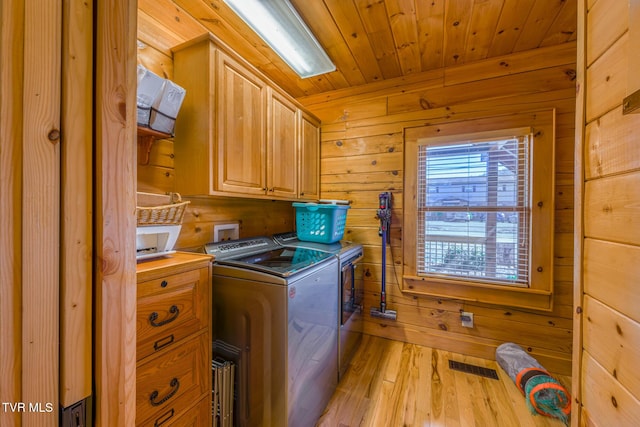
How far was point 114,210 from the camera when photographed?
0.45 metres

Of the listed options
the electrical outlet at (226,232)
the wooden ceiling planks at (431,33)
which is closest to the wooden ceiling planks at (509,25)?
the wooden ceiling planks at (431,33)

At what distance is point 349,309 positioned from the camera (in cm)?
200

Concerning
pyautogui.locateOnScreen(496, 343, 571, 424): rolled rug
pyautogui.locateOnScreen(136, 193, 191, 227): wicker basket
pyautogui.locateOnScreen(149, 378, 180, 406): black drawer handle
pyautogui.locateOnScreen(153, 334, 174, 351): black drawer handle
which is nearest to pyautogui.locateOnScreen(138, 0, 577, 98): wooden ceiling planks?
pyautogui.locateOnScreen(136, 193, 191, 227): wicker basket

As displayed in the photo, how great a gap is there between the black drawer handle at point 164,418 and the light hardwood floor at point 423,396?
865 millimetres

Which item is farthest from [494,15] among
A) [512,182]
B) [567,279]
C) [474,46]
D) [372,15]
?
[567,279]

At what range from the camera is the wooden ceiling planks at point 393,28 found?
4.85 feet

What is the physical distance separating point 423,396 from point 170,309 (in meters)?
1.71

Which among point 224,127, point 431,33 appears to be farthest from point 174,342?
point 431,33

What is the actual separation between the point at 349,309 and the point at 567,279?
5.49ft

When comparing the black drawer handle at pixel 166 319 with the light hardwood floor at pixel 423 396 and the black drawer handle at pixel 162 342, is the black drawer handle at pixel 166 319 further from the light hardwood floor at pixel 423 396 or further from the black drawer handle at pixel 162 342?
the light hardwood floor at pixel 423 396

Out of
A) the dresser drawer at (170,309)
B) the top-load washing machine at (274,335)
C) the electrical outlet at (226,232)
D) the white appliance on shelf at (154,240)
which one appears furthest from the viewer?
the electrical outlet at (226,232)

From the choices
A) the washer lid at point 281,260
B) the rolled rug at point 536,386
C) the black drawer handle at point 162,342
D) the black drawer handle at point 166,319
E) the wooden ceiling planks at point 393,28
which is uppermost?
the wooden ceiling planks at point 393,28

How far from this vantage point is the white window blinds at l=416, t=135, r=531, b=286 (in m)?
1.94

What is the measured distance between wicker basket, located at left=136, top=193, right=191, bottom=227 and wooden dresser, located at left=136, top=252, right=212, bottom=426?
0.57 feet
